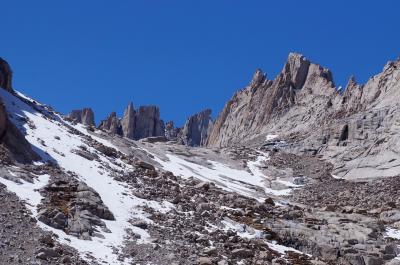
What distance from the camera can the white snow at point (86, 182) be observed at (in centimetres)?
3122

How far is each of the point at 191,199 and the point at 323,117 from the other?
265 ft

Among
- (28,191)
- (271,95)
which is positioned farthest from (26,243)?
(271,95)

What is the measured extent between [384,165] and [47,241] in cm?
6532

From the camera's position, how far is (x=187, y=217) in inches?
1628

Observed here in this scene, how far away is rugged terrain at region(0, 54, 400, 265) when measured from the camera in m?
32.2

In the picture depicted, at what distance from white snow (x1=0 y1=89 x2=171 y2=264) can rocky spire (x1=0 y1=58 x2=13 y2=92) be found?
7.59m

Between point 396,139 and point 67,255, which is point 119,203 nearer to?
point 67,255

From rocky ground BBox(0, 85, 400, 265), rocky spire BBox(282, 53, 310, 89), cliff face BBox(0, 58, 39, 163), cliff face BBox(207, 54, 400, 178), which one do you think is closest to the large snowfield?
rocky ground BBox(0, 85, 400, 265)

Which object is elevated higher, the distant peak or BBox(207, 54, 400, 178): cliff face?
the distant peak

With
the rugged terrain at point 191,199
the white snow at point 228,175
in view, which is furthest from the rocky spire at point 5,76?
the white snow at point 228,175

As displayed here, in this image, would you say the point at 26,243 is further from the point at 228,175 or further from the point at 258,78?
the point at 258,78

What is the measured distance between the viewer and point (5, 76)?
74.2 m

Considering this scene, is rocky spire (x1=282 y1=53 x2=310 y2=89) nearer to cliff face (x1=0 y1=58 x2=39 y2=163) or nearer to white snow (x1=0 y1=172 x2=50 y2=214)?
cliff face (x1=0 y1=58 x2=39 y2=163)

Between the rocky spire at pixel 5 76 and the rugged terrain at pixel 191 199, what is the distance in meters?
0.19
